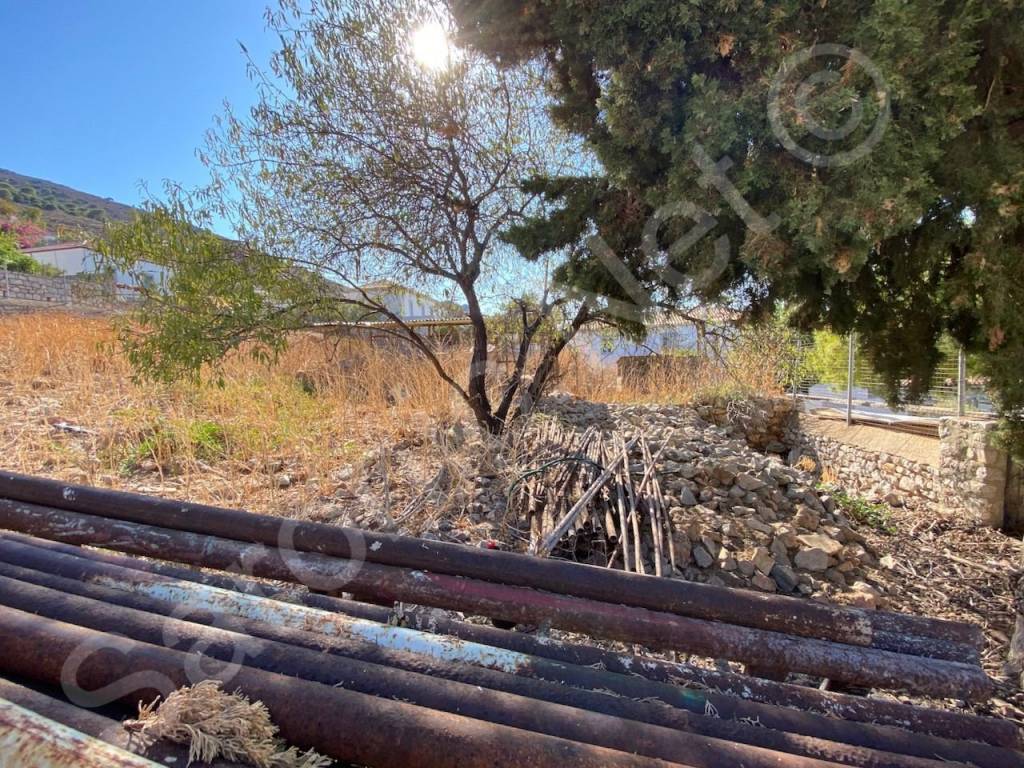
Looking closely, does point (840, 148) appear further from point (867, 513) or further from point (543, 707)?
point (867, 513)

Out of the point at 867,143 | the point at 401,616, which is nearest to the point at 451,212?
the point at 867,143

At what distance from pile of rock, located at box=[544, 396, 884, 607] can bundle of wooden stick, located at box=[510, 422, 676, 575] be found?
19 centimetres

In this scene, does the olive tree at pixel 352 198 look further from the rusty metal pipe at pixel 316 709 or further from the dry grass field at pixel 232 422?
the rusty metal pipe at pixel 316 709

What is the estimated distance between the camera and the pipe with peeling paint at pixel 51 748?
598 millimetres

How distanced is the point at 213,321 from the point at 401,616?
9.18ft

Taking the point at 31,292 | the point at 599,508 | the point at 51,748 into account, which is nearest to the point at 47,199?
the point at 31,292

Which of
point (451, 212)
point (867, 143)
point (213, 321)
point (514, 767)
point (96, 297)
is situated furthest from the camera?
point (451, 212)

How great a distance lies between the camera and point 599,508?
3.18m

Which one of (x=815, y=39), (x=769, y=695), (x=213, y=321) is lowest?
(x=769, y=695)

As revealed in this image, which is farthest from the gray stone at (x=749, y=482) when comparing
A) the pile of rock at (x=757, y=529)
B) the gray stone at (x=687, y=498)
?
the gray stone at (x=687, y=498)

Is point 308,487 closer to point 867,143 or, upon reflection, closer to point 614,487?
point 614,487

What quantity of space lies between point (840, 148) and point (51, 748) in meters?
2.40

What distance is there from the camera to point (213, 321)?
3174mm
